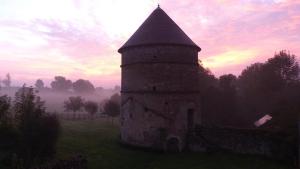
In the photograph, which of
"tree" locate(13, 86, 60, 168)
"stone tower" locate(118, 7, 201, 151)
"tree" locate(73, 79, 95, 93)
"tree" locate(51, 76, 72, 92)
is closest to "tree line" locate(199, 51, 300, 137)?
"stone tower" locate(118, 7, 201, 151)

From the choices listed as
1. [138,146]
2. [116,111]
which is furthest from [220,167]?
[116,111]

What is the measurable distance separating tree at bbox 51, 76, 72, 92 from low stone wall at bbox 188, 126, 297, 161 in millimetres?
151699

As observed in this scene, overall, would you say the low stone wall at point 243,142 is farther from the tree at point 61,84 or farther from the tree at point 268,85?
the tree at point 61,84

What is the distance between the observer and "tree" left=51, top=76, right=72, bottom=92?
167 m

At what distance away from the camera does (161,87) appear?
78.7 ft

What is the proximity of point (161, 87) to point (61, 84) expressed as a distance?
152 metres

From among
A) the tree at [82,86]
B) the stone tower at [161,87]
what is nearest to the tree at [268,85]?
the stone tower at [161,87]

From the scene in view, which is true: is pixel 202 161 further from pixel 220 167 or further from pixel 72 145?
pixel 72 145

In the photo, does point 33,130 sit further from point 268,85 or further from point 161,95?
point 268,85

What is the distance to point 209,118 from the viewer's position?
3869 cm

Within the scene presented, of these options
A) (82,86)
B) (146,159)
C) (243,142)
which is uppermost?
(82,86)

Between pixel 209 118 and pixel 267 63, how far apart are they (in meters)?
17.4

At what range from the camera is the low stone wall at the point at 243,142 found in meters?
18.9

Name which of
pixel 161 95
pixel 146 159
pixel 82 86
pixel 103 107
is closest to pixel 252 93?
pixel 103 107
